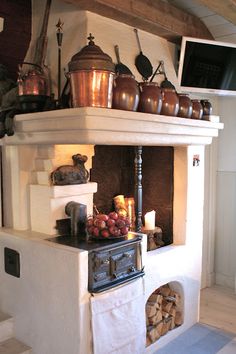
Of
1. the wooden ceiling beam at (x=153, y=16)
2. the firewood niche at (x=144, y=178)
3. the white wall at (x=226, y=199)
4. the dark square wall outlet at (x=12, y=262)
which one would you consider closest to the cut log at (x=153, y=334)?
the firewood niche at (x=144, y=178)

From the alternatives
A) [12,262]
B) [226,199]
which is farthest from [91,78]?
[226,199]

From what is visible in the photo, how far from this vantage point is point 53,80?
2320mm

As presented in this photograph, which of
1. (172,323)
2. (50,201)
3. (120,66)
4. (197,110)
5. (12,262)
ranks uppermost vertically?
(120,66)

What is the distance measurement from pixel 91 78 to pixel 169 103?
63 cm

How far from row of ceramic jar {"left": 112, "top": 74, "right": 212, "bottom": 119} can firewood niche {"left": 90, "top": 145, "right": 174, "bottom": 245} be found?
0.53 metres

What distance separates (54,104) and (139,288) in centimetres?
124

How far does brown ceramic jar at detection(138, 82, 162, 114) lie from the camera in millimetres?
2068

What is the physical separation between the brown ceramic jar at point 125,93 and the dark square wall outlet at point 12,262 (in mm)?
1135

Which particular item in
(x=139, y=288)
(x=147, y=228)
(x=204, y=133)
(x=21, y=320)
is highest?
(x=204, y=133)

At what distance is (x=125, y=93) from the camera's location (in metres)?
1.92

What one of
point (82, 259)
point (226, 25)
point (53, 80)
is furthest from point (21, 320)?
point (226, 25)

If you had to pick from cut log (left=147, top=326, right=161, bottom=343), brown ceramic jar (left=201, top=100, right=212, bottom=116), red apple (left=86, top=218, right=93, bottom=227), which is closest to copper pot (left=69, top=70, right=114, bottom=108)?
red apple (left=86, top=218, right=93, bottom=227)

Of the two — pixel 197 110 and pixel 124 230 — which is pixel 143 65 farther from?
pixel 124 230

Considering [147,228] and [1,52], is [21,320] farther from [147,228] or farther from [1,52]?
[1,52]
